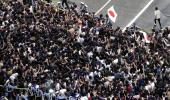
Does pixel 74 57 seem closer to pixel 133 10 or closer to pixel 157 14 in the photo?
pixel 157 14

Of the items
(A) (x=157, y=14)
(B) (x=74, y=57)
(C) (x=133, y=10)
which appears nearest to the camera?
(B) (x=74, y=57)

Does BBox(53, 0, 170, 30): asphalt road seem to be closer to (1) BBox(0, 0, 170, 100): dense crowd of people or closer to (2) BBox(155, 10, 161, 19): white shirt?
(2) BBox(155, 10, 161, 19): white shirt

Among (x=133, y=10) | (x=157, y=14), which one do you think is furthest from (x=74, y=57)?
(x=133, y=10)

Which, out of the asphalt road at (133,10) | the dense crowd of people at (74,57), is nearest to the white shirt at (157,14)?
the asphalt road at (133,10)

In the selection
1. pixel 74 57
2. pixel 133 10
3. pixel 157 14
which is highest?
pixel 133 10

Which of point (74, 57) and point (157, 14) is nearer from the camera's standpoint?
point (74, 57)
